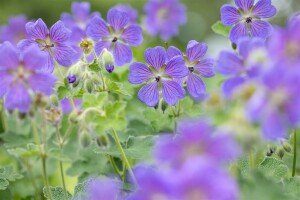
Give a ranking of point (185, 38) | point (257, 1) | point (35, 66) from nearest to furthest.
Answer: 1. point (35, 66)
2. point (257, 1)
3. point (185, 38)

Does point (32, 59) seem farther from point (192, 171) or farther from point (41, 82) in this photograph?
point (192, 171)

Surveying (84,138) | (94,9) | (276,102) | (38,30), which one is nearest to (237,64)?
(276,102)

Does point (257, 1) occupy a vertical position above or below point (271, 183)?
above

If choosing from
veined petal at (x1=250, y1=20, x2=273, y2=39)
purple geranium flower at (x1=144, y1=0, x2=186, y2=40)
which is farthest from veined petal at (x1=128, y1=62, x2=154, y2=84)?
purple geranium flower at (x1=144, y1=0, x2=186, y2=40)

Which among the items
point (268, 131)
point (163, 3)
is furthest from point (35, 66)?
point (163, 3)

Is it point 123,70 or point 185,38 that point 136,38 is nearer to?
point 123,70
